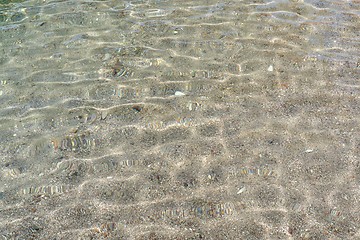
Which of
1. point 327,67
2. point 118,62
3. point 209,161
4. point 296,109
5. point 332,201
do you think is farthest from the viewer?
point 118,62

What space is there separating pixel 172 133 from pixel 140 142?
0.34 m

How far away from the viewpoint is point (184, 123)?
13.0 ft

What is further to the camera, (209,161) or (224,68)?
(224,68)

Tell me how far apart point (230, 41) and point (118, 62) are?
1577mm

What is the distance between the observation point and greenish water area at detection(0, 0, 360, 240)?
9.93 ft

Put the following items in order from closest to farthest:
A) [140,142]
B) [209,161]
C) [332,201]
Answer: [332,201], [209,161], [140,142]

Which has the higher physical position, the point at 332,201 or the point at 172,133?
the point at 172,133

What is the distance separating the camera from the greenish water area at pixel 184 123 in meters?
3.03

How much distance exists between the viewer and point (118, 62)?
16.7 feet

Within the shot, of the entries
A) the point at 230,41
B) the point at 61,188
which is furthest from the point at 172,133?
the point at 230,41

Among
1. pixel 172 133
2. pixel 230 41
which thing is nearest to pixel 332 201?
pixel 172 133

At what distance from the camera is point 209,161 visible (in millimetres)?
3510

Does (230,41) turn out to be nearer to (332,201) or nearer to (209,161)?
(209,161)

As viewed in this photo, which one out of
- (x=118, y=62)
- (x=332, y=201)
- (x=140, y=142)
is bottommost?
(x=332, y=201)
